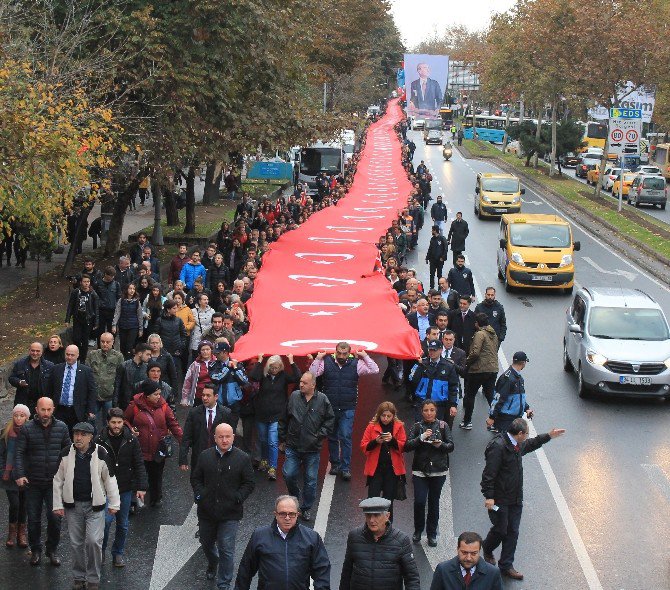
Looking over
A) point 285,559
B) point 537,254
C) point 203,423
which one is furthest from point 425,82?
point 285,559

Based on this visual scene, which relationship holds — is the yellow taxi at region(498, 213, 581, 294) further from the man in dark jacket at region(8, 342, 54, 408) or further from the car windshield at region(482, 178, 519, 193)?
the man in dark jacket at region(8, 342, 54, 408)

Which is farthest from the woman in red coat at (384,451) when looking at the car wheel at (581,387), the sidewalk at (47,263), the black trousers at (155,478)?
the sidewalk at (47,263)

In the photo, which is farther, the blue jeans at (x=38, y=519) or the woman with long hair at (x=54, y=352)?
the woman with long hair at (x=54, y=352)

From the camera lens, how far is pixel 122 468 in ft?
34.5

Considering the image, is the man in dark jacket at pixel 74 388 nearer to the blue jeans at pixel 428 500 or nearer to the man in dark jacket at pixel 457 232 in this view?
the blue jeans at pixel 428 500

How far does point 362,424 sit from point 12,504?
18.2ft

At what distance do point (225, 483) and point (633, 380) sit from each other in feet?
28.4

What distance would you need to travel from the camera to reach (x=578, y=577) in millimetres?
10469

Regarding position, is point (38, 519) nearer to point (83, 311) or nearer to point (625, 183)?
point (83, 311)

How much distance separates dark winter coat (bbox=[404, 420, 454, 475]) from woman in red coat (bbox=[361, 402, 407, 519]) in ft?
0.45

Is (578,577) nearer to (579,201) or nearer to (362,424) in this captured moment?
(362,424)

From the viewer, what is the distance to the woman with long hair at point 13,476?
34.8ft

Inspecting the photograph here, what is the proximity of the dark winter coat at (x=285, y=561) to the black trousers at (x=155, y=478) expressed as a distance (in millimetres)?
4298

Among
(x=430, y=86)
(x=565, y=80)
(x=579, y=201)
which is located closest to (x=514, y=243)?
(x=579, y=201)
